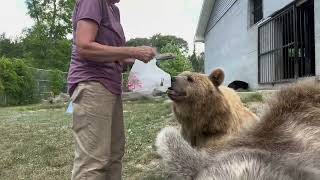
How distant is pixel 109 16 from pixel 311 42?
1285 cm

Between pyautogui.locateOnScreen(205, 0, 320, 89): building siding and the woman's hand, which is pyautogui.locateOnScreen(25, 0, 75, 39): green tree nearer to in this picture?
pyautogui.locateOnScreen(205, 0, 320, 89): building siding

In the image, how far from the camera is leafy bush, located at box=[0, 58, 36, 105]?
1549 inches

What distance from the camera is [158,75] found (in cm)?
642

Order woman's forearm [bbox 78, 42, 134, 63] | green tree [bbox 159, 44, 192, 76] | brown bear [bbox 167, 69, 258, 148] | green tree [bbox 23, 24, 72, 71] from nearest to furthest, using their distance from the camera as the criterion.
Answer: woman's forearm [bbox 78, 42, 134, 63], brown bear [bbox 167, 69, 258, 148], green tree [bbox 159, 44, 192, 76], green tree [bbox 23, 24, 72, 71]

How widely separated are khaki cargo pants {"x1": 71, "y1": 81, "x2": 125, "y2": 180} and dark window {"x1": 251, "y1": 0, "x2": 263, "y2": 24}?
19397mm

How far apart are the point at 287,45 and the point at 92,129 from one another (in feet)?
47.5

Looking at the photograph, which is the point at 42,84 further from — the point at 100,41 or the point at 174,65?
the point at 100,41

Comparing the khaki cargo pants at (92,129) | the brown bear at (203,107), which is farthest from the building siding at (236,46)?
the khaki cargo pants at (92,129)

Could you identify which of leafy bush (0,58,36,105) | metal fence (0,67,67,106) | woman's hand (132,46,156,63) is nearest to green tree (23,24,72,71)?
metal fence (0,67,67,106)

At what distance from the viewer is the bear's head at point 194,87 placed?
694 cm

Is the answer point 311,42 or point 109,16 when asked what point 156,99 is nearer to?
point 311,42

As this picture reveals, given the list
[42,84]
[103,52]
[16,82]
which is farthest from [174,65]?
[42,84]

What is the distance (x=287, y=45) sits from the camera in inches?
698

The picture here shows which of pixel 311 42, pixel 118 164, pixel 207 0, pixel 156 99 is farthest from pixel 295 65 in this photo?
pixel 207 0
